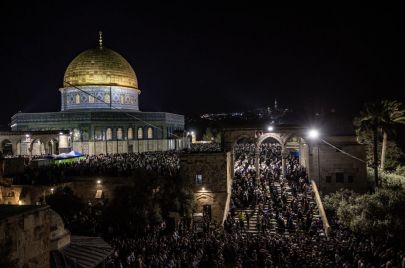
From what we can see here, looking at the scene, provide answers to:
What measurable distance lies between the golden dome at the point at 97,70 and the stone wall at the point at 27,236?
42.6 m

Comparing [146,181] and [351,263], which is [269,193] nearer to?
[146,181]

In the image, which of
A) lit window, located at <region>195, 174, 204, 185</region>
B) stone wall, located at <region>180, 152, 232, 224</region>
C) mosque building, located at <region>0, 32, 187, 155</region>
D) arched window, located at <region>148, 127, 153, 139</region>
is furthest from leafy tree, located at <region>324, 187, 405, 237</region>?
arched window, located at <region>148, 127, 153, 139</region>

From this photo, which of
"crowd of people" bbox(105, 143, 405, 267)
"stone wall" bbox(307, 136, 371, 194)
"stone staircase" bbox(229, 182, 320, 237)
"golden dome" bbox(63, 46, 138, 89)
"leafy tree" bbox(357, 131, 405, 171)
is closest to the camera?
"crowd of people" bbox(105, 143, 405, 267)

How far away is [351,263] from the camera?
510 inches

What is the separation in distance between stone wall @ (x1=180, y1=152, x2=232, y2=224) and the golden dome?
96.2 feet

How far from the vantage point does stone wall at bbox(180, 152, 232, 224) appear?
876 inches

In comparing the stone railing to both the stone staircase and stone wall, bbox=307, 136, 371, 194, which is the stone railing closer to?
the stone staircase

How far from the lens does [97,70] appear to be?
158 feet

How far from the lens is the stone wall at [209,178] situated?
22.2 metres

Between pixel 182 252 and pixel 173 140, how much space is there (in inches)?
1567

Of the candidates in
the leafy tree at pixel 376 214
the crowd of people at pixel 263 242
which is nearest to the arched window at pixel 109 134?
the crowd of people at pixel 263 242

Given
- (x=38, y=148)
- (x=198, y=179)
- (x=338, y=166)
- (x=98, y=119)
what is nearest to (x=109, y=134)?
(x=98, y=119)

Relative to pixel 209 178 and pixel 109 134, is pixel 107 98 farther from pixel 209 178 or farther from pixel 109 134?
pixel 209 178

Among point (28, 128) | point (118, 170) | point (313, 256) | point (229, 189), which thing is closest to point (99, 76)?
point (28, 128)
